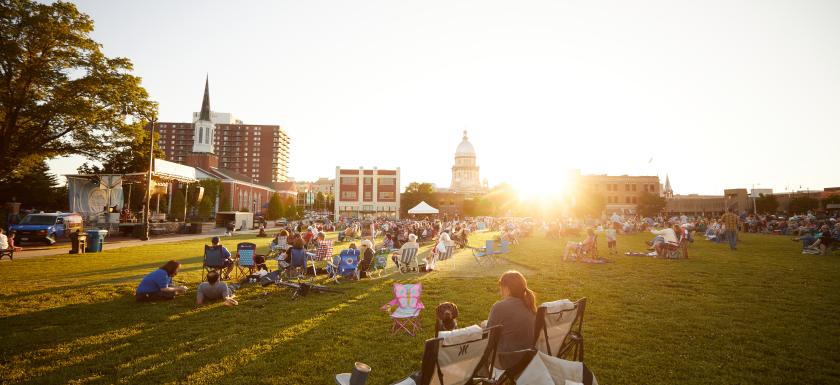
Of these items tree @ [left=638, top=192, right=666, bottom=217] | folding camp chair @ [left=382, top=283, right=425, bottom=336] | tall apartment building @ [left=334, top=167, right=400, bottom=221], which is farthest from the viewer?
tall apartment building @ [left=334, top=167, right=400, bottom=221]

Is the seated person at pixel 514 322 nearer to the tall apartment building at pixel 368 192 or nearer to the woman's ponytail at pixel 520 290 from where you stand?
the woman's ponytail at pixel 520 290

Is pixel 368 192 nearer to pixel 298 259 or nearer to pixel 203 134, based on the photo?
pixel 203 134

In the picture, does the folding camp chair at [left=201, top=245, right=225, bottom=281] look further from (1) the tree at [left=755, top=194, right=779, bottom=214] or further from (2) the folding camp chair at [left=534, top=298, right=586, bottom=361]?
(1) the tree at [left=755, top=194, right=779, bottom=214]

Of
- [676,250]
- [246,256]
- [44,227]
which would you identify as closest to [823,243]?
[676,250]

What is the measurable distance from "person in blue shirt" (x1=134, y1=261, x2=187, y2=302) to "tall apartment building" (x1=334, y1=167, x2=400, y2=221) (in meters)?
80.7

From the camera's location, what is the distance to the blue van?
2023 centimetres

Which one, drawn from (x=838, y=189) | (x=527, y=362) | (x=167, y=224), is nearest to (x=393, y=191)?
(x=167, y=224)

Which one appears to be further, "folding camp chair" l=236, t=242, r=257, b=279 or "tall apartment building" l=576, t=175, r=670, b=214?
"tall apartment building" l=576, t=175, r=670, b=214

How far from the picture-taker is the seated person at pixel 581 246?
15.4 metres

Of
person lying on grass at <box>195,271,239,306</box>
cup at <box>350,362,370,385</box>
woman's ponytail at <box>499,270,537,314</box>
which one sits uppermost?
woman's ponytail at <box>499,270,537,314</box>

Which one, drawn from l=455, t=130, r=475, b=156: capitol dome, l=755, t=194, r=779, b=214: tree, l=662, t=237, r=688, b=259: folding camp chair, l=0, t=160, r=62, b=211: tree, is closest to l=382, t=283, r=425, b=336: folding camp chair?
l=662, t=237, r=688, b=259: folding camp chair

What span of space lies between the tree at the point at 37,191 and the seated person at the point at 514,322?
49.9 meters

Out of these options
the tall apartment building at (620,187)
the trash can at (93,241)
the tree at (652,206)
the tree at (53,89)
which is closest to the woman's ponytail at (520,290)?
the trash can at (93,241)

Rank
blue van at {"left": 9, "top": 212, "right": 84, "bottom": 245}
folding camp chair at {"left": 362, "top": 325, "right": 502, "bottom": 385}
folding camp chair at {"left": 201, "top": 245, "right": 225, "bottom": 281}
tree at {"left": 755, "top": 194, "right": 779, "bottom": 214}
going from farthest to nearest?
1. tree at {"left": 755, "top": 194, "right": 779, "bottom": 214}
2. blue van at {"left": 9, "top": 212, "right": 84, "bottom": 245}
3. folding camp chair at {"left": 201, "top": 245, "right": 225, "bottom": 281}
4. folding camp chair at {"left": 362, "top": 325, "right": 502, "bottom": 385}
